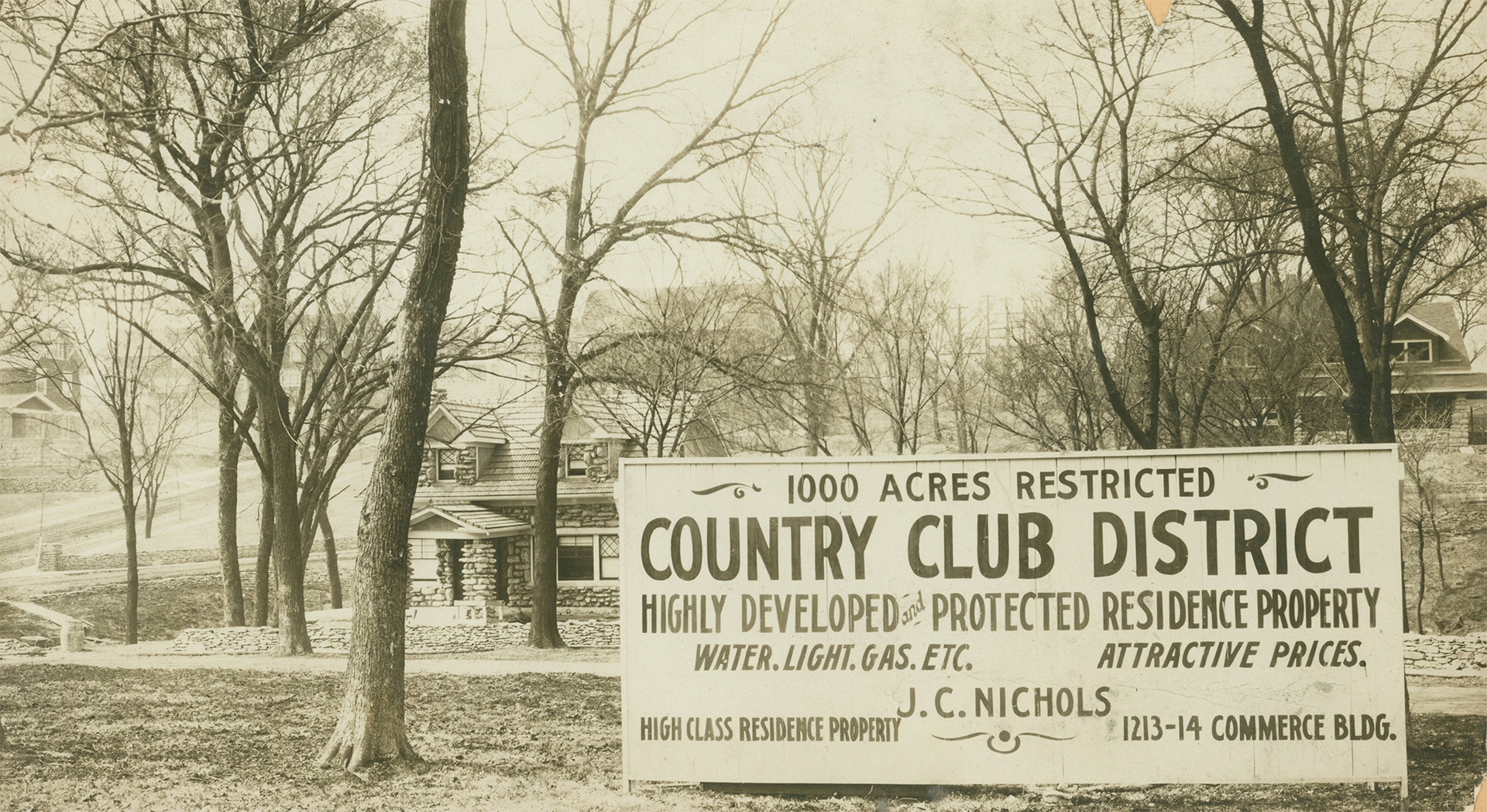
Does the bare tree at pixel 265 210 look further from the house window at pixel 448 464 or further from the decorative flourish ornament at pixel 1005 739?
the decorative flourish ornament at pixel 1005 739

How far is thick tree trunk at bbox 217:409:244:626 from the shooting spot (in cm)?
818

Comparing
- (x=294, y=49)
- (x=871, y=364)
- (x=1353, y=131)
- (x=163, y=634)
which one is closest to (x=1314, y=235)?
(x=1353, y=131)

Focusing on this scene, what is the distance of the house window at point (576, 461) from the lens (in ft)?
24.1

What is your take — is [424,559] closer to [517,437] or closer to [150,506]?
[517,437]

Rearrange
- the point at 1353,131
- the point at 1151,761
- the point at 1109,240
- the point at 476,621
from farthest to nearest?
the point at 476,621 < the point at 1109,240 < the point at 1353,131 < the point at 1151,761

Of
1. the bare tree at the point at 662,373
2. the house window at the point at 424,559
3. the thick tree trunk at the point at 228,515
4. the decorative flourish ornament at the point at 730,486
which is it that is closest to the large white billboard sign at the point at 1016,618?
the decorative flourish ornament at the point at 730,486

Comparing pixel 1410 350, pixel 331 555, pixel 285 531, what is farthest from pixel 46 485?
pixel 1410 350

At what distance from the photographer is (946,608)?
5.64 meters

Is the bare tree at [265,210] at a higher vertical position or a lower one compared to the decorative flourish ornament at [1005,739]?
higher

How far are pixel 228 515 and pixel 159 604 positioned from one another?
104 centimetres

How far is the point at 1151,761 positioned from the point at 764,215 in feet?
15.5

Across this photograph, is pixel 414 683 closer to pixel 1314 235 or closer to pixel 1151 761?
pixel 1151 761

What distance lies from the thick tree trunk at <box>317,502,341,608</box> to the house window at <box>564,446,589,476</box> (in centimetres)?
285

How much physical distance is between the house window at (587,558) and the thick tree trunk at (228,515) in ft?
10.3
